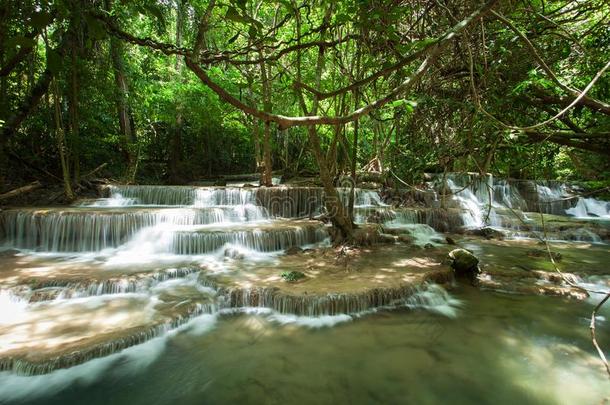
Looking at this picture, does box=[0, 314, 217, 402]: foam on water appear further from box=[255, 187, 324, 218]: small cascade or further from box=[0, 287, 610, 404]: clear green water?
box=[255, 187, 324, 218]: small cascade

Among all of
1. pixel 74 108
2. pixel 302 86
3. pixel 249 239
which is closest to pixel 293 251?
pixel 249 239

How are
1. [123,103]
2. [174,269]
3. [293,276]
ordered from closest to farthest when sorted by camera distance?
[293,276]
[174,269]
[123,103]

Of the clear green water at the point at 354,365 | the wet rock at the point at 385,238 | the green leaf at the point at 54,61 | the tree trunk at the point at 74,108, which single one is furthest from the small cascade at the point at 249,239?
the green leaf at the point at 54,61

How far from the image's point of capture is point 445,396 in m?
3.44

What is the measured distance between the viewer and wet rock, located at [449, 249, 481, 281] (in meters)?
6.48

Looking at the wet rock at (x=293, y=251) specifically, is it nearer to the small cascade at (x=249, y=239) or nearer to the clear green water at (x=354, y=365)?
the small cascade at (x=249, y=239)

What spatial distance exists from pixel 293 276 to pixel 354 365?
219 centimetres

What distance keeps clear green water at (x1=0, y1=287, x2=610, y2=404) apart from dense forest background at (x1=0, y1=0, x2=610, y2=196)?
2.09m

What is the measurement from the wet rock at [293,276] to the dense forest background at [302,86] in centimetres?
231

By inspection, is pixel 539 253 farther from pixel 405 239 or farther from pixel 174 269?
pixel 174 269

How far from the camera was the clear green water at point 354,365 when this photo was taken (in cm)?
345

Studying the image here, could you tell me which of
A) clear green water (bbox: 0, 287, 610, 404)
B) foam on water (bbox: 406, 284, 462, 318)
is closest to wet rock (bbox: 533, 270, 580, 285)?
clear green water (bbox: 0, 287, 610, 404)

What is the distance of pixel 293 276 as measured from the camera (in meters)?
5.90

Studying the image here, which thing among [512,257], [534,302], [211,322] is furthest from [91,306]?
[512,257]
